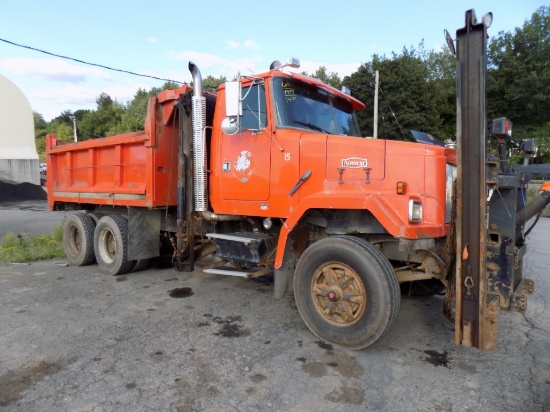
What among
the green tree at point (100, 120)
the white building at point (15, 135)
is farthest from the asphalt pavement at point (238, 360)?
the green tree at point (100, 120)

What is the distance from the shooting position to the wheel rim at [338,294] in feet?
12.3

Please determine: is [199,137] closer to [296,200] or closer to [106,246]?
[296,200]

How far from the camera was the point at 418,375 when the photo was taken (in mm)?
3381

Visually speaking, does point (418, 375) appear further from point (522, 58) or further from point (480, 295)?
point (522, 58)

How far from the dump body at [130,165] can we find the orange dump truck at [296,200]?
22mm

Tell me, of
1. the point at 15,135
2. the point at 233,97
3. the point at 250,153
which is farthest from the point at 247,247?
the point at 15,135

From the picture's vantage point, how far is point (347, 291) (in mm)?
3838

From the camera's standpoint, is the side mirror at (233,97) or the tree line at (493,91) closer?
the side mirror at (233,97)

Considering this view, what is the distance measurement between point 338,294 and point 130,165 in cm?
419

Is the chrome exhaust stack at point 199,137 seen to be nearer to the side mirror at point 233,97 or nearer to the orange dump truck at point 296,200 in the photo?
the orange dump truck at point 296,200

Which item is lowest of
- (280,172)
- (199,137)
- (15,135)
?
(280,172)

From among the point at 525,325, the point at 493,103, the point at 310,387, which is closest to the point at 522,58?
the point at 493,103

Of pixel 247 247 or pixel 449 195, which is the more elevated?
pixel 449 195

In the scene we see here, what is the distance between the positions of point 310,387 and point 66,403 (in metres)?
1.78
